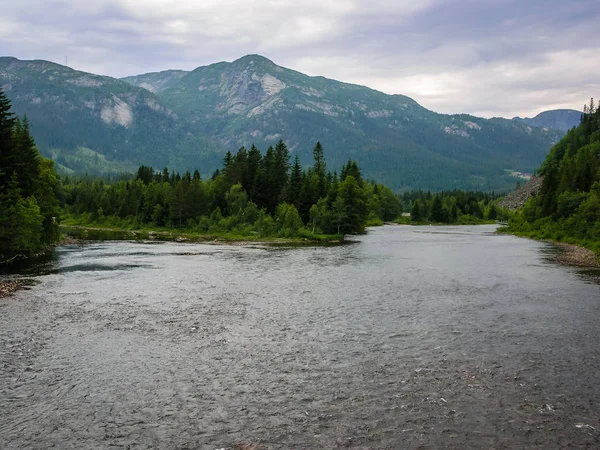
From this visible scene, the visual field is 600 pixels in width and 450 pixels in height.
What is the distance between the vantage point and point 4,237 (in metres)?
59.0

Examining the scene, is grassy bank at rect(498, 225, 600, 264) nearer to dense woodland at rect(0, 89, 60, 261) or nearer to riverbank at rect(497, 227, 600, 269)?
riverbank at rect(497, 227, 600, 269)

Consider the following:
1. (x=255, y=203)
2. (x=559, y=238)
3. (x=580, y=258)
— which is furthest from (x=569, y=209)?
(x=255, y=203)

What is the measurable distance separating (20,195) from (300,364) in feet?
179

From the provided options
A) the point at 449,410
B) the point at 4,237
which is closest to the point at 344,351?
the point at 449,410

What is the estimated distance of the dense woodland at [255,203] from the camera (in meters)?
120

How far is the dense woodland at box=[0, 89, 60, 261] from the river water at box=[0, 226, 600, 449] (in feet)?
47.8

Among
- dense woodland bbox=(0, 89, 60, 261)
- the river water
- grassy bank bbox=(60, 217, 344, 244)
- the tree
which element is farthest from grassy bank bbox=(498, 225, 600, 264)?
dense woodland bbox=(0, 89, 60, 261)

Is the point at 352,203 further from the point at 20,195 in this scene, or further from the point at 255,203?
the point at 20,195

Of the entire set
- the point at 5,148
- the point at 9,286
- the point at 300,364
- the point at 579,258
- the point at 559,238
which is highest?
the point at 5,148

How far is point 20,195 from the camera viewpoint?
64.0 metres

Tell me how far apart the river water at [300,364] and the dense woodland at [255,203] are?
71.6 m

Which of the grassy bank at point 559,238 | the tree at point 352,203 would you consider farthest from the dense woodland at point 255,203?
the grassy bank at point 559,238

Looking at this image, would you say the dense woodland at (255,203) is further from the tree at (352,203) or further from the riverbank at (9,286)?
the riverbank at (9,286)

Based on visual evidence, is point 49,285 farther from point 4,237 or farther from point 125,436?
point 125,436
